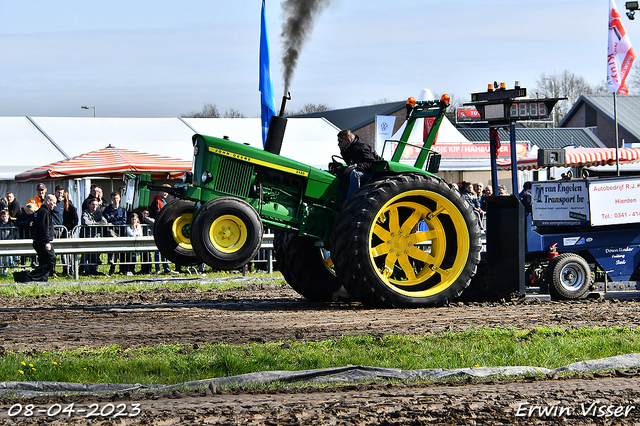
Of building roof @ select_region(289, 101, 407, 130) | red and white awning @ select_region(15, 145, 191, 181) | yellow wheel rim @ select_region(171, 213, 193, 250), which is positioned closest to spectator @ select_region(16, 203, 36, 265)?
red and white awning @ select_region(15, 145, 191, 181)

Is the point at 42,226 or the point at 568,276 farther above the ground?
the point at 42,226

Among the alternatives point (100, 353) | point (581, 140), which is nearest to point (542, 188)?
point (100, 353)

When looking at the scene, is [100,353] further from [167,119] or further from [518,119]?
[167,119]

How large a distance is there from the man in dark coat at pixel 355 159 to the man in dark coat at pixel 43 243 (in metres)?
6.88

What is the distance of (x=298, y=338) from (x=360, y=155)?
3.22 metres

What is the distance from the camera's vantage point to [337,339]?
25.0 feet

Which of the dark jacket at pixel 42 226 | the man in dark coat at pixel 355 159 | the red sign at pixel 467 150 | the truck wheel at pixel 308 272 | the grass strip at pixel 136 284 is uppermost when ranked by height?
the red sign at pixel 467 150

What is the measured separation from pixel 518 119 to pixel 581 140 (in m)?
46.6

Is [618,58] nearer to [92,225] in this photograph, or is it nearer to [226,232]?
[92,225]

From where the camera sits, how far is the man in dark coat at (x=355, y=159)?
10.2 m

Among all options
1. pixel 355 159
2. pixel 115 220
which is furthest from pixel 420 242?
pixel 115 220

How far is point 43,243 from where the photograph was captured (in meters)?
15.0

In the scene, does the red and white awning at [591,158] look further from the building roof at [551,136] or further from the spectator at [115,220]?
the building roof at [551,136]

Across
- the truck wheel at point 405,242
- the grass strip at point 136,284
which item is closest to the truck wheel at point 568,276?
the truck wheel at point 405,242
